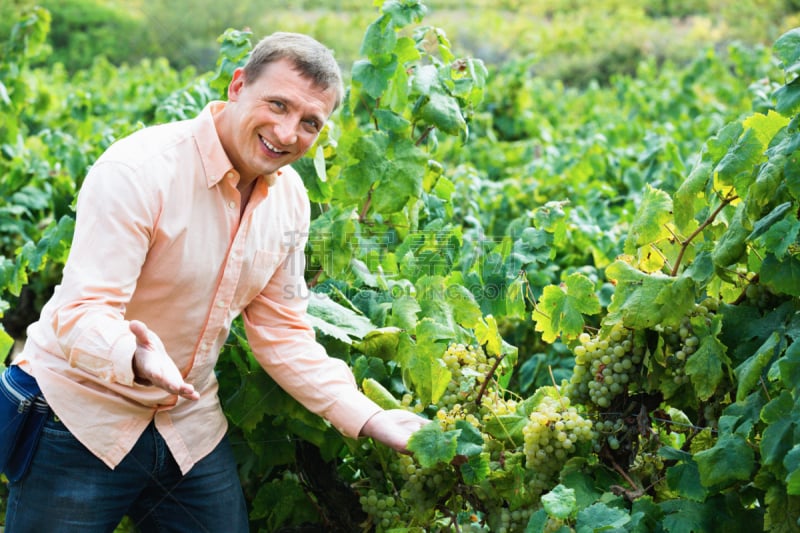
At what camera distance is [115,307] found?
1994 mm

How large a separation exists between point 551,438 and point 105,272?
1003 millimetres

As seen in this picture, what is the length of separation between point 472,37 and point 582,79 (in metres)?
3.09

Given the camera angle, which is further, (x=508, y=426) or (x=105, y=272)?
(x=508, y=426)

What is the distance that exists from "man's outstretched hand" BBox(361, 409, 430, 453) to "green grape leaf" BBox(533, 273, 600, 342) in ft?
1.34

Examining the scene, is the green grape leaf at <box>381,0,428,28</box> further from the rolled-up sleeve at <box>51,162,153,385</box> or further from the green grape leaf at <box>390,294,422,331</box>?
the rolled-up sleeve at <box>51,162,153,385</box>

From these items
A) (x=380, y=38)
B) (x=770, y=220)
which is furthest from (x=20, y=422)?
(x=770, y=220)

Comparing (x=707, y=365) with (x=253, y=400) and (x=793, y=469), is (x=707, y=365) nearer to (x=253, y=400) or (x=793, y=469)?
(x=793, y=469)

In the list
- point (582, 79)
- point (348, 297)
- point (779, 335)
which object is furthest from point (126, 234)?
point (582, 79)

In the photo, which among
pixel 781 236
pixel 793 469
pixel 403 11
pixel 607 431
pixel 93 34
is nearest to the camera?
pixel 793 469

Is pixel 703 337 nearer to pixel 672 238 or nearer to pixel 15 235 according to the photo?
pixel 672 238

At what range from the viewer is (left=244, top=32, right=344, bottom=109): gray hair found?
2.20 metres

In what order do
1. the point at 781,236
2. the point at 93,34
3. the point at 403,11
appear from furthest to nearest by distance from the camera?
the point at 93,34, the point at 403,11, the point at 781,236

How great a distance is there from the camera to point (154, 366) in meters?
1.89

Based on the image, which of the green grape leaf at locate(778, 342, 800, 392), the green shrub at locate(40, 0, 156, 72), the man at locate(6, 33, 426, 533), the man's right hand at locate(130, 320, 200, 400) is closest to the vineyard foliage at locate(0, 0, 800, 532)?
the green grape leaf at locate(778, 342, 800, 392)
